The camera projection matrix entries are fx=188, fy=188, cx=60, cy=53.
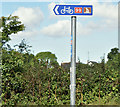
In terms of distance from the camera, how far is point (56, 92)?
717 cm

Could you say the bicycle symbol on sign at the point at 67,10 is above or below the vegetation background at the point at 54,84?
above

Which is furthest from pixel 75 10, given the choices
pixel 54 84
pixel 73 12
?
pixel 54 84

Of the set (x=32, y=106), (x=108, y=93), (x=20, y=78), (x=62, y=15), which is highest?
(x=62, y=15)

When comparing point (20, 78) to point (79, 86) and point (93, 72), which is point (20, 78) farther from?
point (93, 72)

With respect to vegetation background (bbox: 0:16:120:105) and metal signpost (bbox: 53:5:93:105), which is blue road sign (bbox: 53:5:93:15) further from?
vegetation background (bbox: 0:16:120:105)

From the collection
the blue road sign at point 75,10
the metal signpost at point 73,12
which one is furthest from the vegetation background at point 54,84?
the blue road sign at point 75,10

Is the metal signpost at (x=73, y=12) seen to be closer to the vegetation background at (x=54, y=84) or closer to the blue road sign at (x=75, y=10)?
the blue road sign at (x=75, y=10)

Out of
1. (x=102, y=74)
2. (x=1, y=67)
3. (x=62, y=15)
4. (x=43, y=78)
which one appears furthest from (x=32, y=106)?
(x=62, y=15)

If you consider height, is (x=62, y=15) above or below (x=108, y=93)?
above

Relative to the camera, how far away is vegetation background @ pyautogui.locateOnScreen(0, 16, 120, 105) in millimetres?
7117

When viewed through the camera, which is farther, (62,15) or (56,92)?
(56,92)

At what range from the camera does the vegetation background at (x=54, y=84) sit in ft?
23.4

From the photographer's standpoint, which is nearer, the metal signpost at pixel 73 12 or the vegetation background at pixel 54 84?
the metal signpost at pixel 73 12

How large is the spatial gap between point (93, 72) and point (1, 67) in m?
3.49
